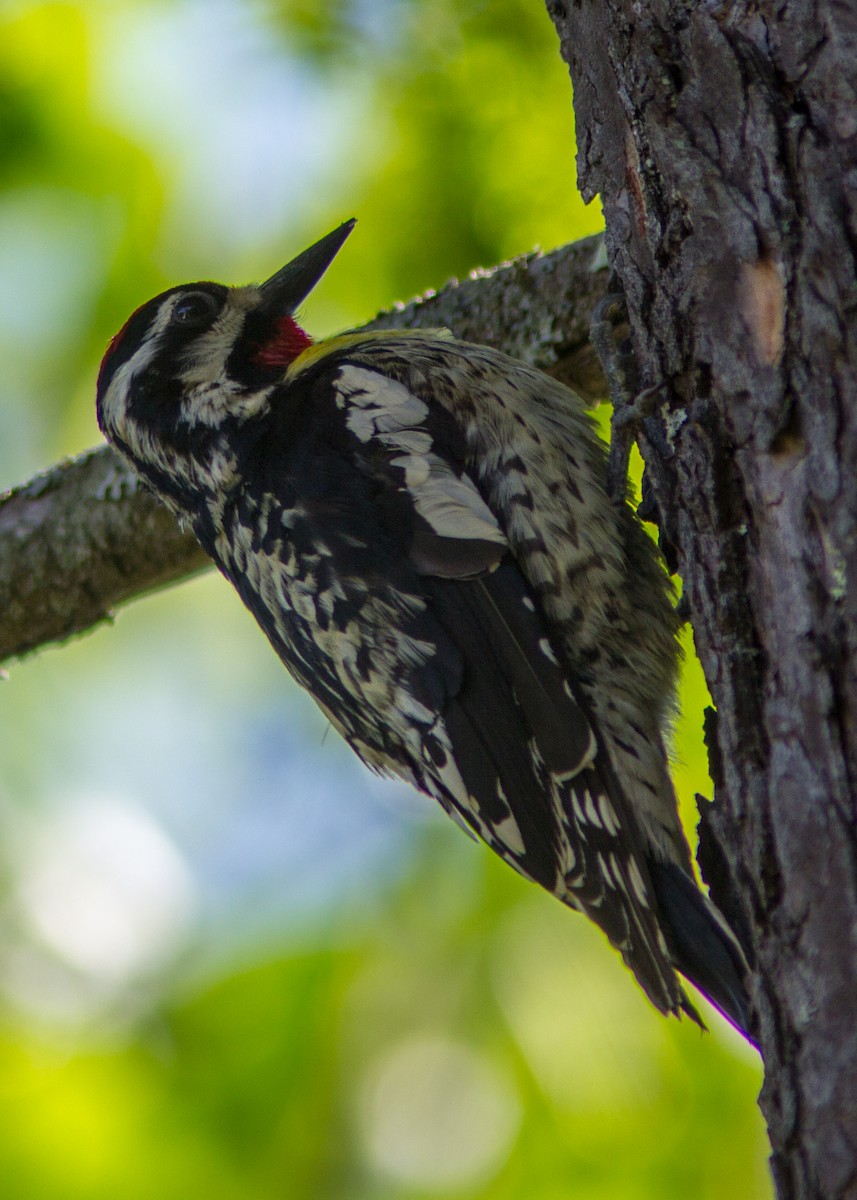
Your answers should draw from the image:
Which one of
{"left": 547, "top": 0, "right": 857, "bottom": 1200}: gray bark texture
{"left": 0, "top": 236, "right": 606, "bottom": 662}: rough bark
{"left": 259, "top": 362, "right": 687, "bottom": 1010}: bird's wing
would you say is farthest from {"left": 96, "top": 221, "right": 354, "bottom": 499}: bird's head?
{"left": 547, "top": 0, "right": 857, "bottom": 1200}: gray bark texture

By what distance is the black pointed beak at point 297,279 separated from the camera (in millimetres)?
3098

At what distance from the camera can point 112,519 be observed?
3.23 m

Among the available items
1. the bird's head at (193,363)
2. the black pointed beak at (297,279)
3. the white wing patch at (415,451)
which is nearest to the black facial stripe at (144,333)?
the bird's head at (193,363)

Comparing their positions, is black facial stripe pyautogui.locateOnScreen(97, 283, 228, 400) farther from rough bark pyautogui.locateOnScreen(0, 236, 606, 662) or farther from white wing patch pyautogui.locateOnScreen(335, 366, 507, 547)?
white wing patch pyautogui.locateOnScreen(335, 366, 507, 547)

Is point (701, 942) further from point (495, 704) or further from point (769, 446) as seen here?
point (769, 446)

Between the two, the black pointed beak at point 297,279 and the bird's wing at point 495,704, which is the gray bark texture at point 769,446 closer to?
the bird's wing at point 495,704

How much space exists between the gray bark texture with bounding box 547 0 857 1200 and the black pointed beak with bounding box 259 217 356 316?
1.22m

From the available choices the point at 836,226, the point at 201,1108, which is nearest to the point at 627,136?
the point at 836,226

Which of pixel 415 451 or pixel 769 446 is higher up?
pixel 769 446

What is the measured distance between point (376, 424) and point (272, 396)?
0.43 m

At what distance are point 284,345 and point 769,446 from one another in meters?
1.79

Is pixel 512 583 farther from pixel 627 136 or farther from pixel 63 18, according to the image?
pixel 63 18

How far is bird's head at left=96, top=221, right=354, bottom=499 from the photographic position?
2967mm

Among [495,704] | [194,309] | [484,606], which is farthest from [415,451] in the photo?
[194,309]
